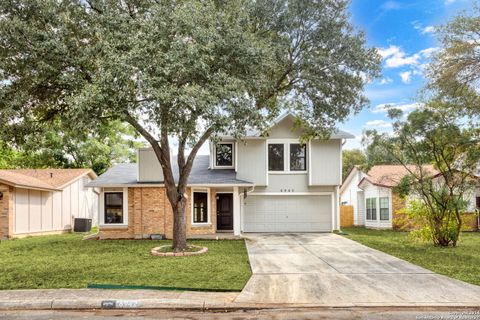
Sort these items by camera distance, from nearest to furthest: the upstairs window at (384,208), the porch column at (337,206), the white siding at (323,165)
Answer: the white siding at (323,165) < the porch column at (337,206) < the upstairs window at (384,208)

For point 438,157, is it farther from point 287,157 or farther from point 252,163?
point 252,163

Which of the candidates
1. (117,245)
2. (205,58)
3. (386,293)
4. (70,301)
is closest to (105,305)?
(70,301)

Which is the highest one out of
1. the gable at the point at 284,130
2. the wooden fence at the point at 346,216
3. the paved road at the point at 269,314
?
the gable at the point at 284,130

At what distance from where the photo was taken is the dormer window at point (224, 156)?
21.1 meters

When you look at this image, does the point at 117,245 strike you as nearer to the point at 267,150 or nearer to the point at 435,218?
the point at 267,150

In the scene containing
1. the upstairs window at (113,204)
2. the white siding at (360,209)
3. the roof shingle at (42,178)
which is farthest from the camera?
the white siding at (360,209)

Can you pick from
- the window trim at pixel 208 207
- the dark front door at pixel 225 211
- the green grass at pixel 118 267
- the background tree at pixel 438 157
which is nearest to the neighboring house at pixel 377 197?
the background tree at pixel 438 157

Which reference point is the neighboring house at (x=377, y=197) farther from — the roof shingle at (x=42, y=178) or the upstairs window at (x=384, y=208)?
the roof shingle at (x=42, y=178)

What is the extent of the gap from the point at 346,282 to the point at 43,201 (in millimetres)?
19158

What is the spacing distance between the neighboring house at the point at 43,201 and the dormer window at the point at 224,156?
20.0 feet

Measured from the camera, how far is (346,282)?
29.5 feet

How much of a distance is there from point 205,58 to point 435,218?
34.5 feet

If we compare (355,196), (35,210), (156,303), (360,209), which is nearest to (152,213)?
(35,210)

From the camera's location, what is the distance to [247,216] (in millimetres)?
20984
